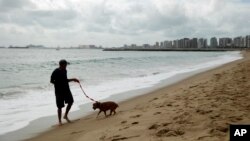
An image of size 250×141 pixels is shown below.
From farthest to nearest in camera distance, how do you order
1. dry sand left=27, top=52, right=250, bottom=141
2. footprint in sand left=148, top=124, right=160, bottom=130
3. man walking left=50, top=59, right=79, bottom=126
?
man walking left=50, top=59, right=79, bottom=126, footprint in sand left=148, top=124, right=160, bottom=130, dry sand left=27, top=52, right=250, bottom=141

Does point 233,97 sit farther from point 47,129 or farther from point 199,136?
point 47,129

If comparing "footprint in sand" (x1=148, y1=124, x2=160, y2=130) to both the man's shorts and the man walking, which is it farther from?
the man's shorts

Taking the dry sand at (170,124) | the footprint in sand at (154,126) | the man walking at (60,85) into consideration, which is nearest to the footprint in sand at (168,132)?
the dry sand at (170,124)

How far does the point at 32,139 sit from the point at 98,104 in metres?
2.11

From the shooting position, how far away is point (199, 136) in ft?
17.4

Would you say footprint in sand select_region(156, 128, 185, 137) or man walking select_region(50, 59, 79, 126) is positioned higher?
man walking select_region(50, 59, 79, 126)

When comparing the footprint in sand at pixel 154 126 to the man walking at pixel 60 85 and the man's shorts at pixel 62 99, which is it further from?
the man's shorts at pixel 62 99

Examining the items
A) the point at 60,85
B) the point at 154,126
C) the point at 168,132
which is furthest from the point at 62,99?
the point at 168,132

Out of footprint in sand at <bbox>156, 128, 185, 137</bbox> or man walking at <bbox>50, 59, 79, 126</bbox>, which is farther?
man walking at <bbox>50, 59, 79, 126</bbox>

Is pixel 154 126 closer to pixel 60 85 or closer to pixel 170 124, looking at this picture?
pixel 170 124

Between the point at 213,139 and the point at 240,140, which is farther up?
the point at 240,140

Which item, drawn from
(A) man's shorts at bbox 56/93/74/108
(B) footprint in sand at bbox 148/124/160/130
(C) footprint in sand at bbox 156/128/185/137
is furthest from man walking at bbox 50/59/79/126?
(C) footprint in sand at bbox 156/128/185/137

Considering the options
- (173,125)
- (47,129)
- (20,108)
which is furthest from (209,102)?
(20,108)

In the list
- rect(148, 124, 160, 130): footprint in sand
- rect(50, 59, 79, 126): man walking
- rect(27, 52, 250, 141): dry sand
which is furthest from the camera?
rect(50, 59, 79, 126): man walking
